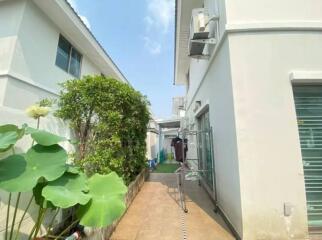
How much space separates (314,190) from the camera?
11.0 feet

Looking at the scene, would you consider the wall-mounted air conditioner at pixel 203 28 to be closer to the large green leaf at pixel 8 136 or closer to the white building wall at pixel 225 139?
the white building wall at pixel 225 139

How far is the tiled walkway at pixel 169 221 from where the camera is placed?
3385 millimetres

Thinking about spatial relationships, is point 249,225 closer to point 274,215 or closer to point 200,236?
point 274,215

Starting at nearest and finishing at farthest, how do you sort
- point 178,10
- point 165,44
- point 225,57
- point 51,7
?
1. point 225,57
2. point 51,7
3. point 178,10
4. point 165,44

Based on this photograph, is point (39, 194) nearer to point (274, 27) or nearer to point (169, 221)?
point (169, 221)

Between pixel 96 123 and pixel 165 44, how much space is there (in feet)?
27.3

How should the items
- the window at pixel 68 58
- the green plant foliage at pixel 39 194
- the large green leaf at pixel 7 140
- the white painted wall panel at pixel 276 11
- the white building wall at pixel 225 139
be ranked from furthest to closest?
the window at pixel 68 58, the white painted wall panel at pixel 276 11, the white building wall at pixel 225 139, the green plant foliage at pixel 39 194, the large green leaf at pixel 7 140

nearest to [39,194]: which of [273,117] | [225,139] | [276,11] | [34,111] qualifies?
[34,111]

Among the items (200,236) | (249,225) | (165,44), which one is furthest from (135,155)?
(165,44)

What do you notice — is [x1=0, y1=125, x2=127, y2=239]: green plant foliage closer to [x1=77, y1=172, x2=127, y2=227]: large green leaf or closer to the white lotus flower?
[x1=77, y1=172, x2=127, y2=227]: large green leaf

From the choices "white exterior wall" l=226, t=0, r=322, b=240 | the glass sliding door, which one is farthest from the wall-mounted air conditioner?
the glass sliding door

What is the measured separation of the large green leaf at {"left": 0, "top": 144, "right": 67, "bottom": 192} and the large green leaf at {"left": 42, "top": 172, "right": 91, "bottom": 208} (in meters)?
0.14

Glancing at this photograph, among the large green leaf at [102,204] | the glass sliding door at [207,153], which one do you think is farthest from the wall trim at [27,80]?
the glass sliding door at [207,153]

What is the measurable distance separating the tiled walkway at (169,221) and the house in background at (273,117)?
1.56 ft
